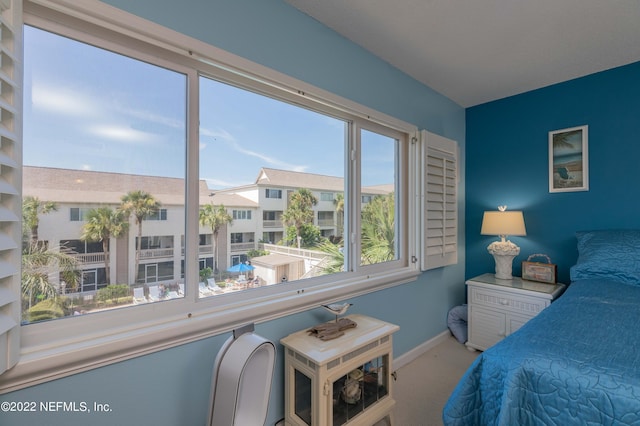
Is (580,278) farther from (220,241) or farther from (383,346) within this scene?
(220,241)

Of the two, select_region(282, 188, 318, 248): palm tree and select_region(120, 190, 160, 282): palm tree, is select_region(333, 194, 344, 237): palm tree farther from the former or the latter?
select_region(120, 190, 160, 282): palm tree

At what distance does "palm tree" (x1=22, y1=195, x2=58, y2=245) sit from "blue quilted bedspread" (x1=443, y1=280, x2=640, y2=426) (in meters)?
1.77

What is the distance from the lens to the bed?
0.88 m

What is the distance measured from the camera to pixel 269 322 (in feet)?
4.99

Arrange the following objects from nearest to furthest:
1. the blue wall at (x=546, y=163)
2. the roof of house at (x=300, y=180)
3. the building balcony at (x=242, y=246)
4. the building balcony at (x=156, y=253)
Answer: the building balcony at (x=156, y=253)
the building balcony at (x=242, y=246)
the roof of house at (x=300, y=180)
the blue wall at (x=546, y=163)

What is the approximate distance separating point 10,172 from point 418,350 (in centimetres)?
280

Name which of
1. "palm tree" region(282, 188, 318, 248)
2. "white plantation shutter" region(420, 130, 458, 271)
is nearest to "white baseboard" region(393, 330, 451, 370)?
"white plantation shutter" region(420, 130, 458, 271)

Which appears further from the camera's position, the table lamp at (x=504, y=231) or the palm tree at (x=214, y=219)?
the table lamp at (x=504, y=231)

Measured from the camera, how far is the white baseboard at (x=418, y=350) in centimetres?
230

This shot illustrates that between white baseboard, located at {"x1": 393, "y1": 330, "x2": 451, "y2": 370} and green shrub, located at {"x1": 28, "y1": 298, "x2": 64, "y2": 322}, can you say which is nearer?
green shrub, located at {"x1": 28, "y1": 298, "x2": 64, "y2": 322}

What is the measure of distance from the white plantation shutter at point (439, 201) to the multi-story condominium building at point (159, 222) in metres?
1.19

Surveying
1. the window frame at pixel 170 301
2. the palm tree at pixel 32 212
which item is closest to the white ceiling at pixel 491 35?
the window frame at pixel 170 301

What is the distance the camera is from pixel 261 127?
5.32 ft

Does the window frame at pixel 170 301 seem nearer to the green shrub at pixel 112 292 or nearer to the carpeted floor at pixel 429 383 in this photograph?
the green shrub at pixel 112 292
